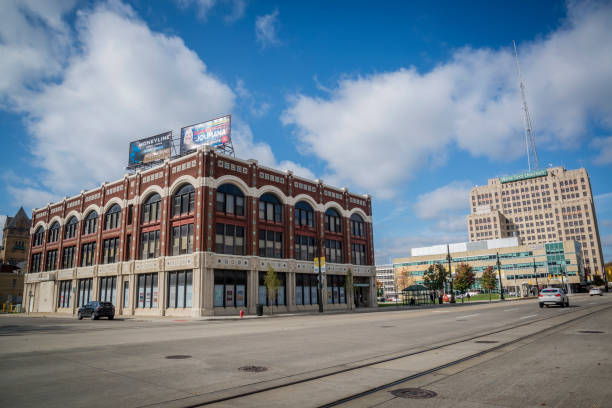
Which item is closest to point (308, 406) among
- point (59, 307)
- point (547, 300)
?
point (547, 300)

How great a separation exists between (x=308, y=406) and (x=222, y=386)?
7.17ft

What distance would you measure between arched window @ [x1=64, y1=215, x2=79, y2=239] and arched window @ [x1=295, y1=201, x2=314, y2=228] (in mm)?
33599

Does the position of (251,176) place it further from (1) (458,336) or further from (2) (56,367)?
(2) (56,367)

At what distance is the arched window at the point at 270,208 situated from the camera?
46.4m

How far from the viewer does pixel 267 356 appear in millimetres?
11055

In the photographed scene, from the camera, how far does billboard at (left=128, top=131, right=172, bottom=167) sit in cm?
5072

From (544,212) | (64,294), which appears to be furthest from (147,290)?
(544,212)

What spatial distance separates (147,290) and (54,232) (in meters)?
29.9

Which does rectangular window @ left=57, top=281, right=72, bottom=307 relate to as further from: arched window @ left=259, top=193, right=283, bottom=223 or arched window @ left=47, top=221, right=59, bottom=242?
arched window @ left=259, top=193, right=283, bottom=223

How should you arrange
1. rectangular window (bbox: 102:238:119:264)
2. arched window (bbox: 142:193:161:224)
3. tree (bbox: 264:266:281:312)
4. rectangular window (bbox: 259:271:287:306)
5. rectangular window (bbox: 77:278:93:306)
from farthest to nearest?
rectangular window (bbox: 77:278:93:306)
rectangular window (bbox: 102:238:119:264)
arched window (bbox: 142:193:161:224)
rectangular window (bbox: 259:271:287:306)
tree (bbox: 264:266:281:312)

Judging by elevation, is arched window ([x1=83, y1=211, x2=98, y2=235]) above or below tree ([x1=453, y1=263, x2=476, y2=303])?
above

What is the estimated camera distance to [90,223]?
5606 cm

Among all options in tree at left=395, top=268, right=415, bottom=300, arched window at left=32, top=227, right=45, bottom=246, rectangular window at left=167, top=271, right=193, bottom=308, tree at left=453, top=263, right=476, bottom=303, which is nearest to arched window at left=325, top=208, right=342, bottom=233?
rectangular window at left=167, top=271, right=193, bottom=308

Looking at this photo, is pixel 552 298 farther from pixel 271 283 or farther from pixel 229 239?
pixel 229 239
